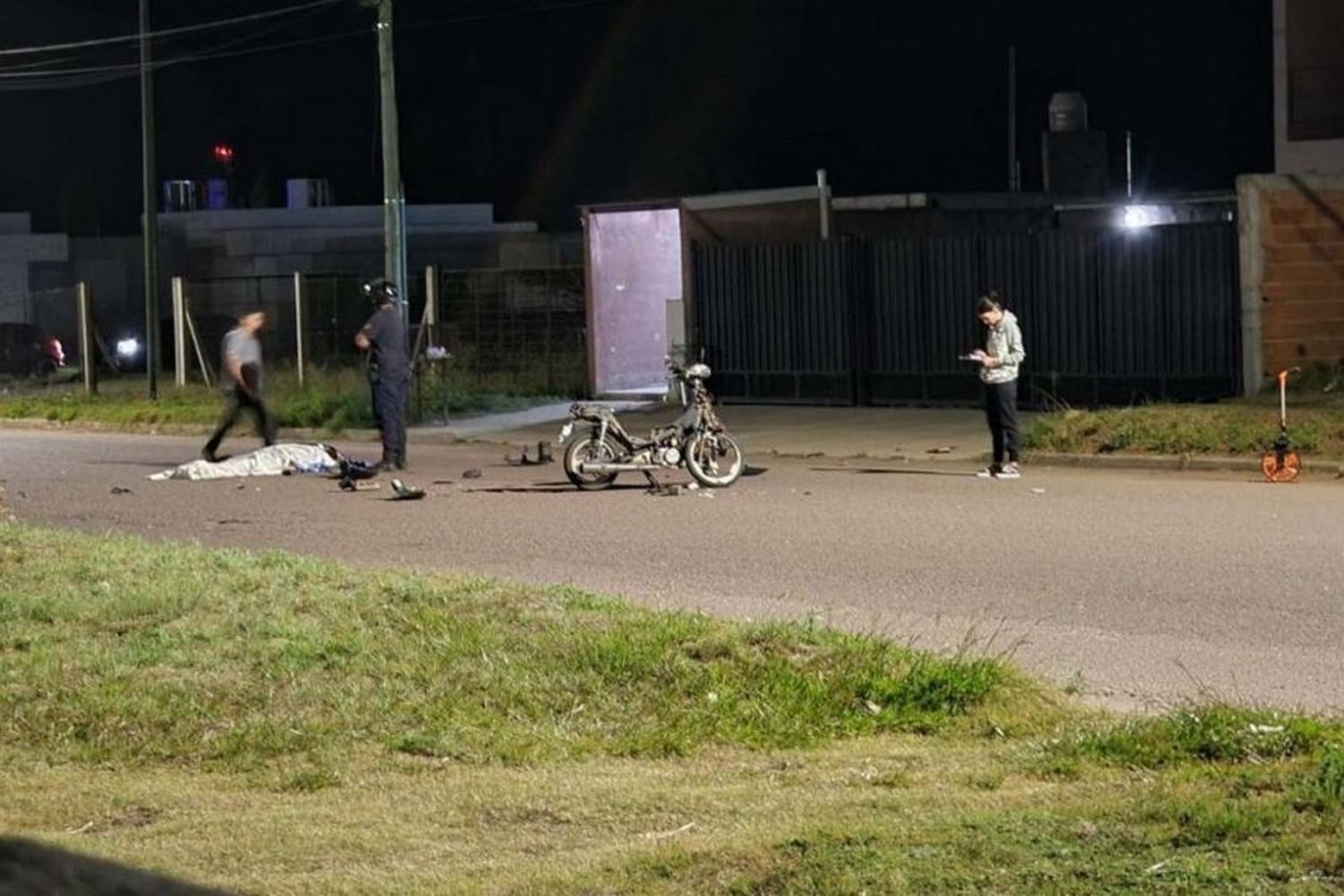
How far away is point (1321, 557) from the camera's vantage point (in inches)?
551

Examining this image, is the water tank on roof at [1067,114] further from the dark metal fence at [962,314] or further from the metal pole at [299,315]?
the metal pole at [299,315]

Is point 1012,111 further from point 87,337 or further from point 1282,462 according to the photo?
point 1282,462

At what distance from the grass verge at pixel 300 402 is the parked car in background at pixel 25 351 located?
856 centimetres

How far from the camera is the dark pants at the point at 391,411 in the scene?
2119cm

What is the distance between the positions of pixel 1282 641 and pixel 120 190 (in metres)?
71.1

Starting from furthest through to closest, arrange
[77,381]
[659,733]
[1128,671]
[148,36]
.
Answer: [77,381] < [148,36] < [1128,671] < [659,733]

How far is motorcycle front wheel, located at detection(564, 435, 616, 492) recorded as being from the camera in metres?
19.8

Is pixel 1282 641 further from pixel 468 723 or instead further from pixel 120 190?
pixel 120 190

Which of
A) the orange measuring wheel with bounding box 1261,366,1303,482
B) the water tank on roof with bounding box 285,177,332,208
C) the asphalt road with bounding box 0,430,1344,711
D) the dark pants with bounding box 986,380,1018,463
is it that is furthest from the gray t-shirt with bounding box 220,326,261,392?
Result: the water tank on roof with bounding box 285,177,332,208

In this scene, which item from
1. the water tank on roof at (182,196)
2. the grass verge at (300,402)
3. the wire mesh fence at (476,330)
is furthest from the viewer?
the water tank on roof at (182,196)

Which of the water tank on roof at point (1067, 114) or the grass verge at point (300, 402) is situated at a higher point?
the water tank on roof at point (1067, 114)

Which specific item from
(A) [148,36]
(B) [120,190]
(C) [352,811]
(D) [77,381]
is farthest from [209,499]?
(B) [120,190]

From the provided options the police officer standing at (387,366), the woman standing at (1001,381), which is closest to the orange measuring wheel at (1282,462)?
the woman standing at (1001,381)

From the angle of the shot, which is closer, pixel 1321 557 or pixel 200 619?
pixel 200 619
